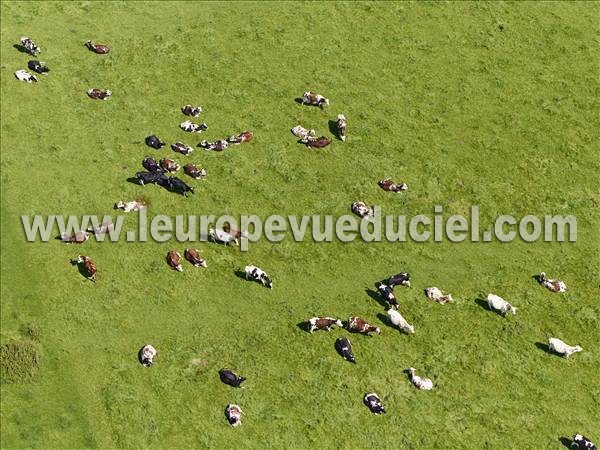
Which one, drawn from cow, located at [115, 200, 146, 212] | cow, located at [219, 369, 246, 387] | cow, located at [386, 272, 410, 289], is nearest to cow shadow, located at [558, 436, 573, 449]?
cow, located at [386, 272, 410, 289]

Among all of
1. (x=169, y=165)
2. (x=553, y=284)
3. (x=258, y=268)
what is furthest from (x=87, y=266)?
(x=553, y=284)

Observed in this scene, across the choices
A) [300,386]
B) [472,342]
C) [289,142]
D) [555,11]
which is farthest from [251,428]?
[555,11]

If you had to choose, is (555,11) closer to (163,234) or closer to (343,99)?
(343,99)

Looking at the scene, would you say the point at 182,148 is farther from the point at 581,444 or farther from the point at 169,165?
the point at 581,444

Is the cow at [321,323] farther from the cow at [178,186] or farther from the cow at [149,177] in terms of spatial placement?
the cow at [149,177]

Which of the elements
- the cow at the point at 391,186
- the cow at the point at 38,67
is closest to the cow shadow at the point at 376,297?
the cow at the point at 391,186

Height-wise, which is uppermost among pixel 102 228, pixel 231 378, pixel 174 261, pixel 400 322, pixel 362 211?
pixel 362 211
